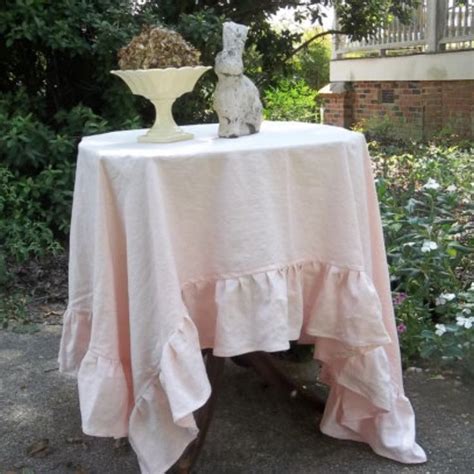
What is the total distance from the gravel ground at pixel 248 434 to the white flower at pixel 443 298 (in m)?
0.32

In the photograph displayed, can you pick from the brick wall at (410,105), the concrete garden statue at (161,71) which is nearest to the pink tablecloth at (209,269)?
the concrete garden statue at (161,71)

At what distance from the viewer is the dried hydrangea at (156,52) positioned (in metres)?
2.16

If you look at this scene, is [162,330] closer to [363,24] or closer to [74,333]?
[74,333]

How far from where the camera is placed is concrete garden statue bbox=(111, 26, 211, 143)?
2154 millimetres

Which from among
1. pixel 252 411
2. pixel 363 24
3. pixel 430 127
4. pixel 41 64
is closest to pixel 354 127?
pixel 430 127

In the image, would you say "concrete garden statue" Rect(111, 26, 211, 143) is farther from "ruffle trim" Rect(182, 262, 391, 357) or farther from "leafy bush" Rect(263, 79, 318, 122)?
"leafy bush" Rect(263, 79, 318, 122)

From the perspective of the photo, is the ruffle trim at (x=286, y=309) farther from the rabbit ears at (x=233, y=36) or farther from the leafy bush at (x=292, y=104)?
the leafy bush at (x=292, y=104)

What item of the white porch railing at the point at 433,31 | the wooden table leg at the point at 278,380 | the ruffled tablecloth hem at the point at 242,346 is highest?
the white porch railing at the point at 433,31

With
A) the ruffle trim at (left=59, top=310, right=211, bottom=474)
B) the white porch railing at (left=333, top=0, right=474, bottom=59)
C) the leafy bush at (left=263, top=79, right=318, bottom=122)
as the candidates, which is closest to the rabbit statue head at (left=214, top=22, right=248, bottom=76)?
the ruffle trim at (left=59, top=310, right=211, bottom=474)

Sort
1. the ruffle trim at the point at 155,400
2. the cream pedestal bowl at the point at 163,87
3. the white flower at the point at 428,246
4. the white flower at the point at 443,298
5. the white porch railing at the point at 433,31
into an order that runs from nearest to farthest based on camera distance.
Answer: the ruffle trim at the point at 155,400 → the cream pedestal bowl at the point at 163,87 → the white flower at the point at 443,298 → the white flower at the point at 428,246 → the white porch railing at the point at 433,31

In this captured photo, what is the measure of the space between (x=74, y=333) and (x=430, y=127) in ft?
24.9

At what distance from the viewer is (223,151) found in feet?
6.30

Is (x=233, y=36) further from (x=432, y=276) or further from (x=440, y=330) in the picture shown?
(x=432, y=276)

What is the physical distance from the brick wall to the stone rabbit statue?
263 inches
